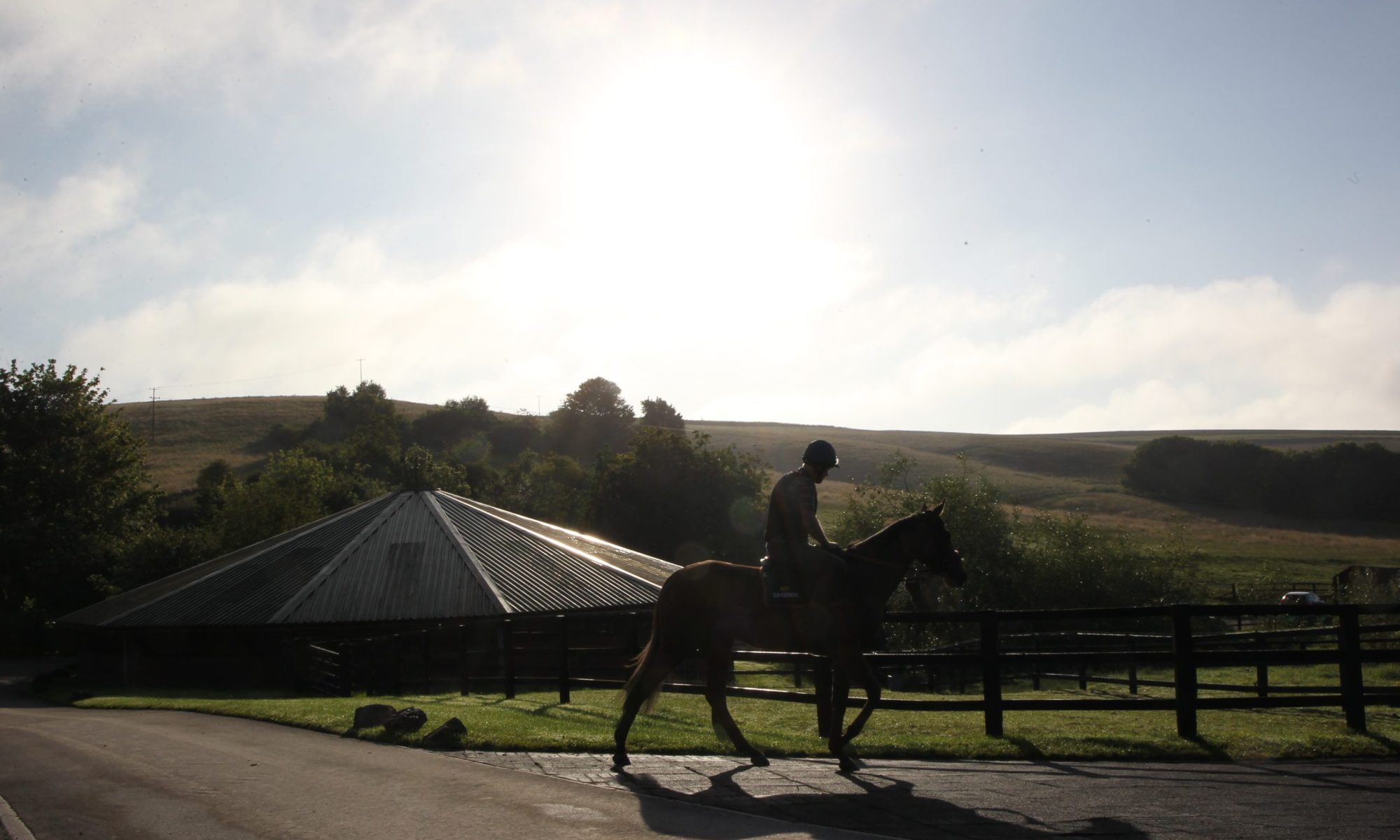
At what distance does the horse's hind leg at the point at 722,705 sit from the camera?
28.3 feet

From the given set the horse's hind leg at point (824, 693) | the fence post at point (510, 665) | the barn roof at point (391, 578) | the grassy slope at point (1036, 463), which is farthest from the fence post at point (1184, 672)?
the grassy slope at point (1036, 463)

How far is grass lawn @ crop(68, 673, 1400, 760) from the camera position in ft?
29.5

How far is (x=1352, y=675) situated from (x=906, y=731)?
435 centimetres

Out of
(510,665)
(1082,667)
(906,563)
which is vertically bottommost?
(1082,667)

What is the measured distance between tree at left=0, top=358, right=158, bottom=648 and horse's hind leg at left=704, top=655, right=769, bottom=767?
47901mm

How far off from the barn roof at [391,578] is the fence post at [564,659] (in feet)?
43.8

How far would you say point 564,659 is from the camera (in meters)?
15.4

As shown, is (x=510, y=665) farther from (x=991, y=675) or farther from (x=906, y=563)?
(x=906, y=563)

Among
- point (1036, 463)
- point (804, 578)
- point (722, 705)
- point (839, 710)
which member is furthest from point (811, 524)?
point (1036, 463)

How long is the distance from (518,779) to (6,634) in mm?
50019

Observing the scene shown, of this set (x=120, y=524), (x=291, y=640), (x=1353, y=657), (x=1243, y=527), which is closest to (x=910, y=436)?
(x=1243, y=527)

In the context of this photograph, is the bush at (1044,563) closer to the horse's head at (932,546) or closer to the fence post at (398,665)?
the fence post at (398,665)

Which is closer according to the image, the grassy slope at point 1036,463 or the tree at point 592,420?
the grassy slope at point 1036,463

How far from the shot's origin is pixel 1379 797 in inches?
273
